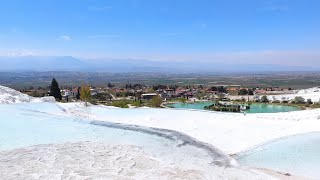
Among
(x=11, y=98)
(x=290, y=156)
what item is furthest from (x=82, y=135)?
(x=11, y=98)

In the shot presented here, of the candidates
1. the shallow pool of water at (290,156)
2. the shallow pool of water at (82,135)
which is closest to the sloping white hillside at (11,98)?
the shallow pool of water at (82,135)

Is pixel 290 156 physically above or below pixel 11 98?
below

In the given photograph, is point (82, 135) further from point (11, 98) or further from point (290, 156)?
point (11, 98)

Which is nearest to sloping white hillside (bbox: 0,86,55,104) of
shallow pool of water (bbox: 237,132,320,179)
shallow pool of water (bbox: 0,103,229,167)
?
shallow pool of water (bbox: 0,103,229,167)

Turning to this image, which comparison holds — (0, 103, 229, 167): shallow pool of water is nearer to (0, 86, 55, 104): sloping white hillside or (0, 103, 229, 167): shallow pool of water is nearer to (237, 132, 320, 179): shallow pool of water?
(237, 132, 320, 179): shallow pool of water

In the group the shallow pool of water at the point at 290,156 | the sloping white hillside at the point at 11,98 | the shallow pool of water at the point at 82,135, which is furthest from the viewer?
the sloping white hillside at the point at 11,98

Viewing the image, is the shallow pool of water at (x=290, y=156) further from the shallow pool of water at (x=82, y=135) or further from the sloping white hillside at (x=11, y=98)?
the sloping white hillside at (x=11, y=98)

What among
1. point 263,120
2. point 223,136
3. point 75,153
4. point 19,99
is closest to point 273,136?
point 223,136

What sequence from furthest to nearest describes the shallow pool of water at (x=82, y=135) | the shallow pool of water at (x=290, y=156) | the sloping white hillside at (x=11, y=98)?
the sloping white hillside at (x=11, y=98)
the shallow pool of water at (x=82, y=135)
the shallow pool of water at (x=290, y=156)
